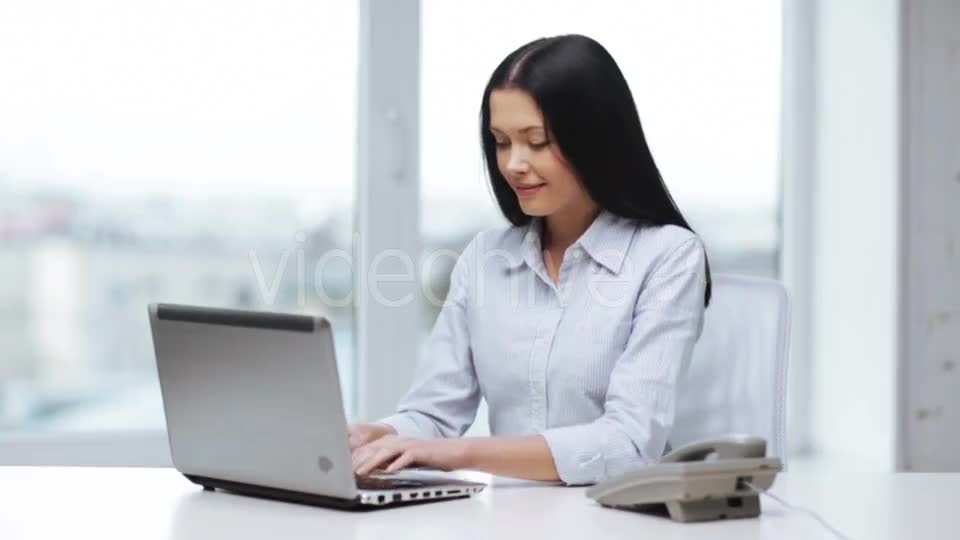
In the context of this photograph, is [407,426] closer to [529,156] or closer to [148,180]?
[529,156]

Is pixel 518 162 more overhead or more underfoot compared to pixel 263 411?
more overhead

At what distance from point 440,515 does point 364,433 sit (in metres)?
0.41

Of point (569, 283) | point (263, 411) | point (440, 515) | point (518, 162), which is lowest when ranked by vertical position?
point (440, 515)

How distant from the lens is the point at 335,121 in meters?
3.28

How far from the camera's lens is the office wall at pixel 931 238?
3283 millimetres

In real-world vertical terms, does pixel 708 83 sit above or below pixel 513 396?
above

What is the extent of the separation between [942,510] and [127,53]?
2196 mm

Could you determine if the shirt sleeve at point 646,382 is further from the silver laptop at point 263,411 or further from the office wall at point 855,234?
A: the office wall at point 855,234

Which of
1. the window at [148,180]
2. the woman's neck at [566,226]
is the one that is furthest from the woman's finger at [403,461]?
the window at [148,180]

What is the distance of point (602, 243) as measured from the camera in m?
2.05

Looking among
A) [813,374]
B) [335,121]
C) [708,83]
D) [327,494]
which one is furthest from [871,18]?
[327,494]

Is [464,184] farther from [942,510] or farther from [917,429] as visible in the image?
[942,510]

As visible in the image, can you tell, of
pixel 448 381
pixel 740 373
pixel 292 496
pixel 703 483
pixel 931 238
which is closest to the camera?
pixel 703 483

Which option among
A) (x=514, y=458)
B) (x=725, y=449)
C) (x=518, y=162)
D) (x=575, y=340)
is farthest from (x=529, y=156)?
(x=725, y=449)
